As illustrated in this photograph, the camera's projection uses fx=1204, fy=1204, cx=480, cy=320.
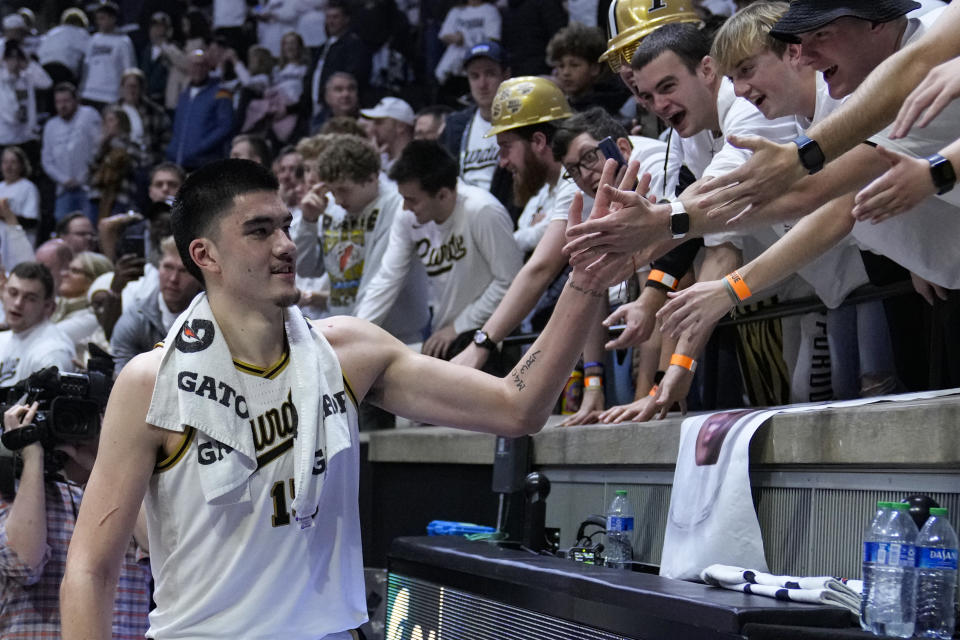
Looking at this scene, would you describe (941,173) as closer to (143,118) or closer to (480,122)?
(480,122)

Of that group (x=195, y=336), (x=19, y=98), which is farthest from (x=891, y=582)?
(x=19, y=98)

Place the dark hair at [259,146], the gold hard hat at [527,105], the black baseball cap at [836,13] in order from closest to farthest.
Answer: the black baseball cap at [836,13], the gold hard hat at [527,105], the dark hair at [259,146]

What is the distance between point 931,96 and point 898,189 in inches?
8.6

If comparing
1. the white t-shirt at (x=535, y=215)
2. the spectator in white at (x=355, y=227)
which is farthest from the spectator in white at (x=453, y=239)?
the spectator in white at (x=355, y=227)

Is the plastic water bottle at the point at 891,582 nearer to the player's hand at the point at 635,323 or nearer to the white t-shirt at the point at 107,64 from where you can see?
the player's hand at the point at 635,323

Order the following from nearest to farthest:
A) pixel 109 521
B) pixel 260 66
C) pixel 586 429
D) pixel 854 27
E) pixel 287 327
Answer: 1. pixel 109 521
2. pixel 287 327
3. pixel 854 27
4. pixel 586 429
5. pixel 260 66

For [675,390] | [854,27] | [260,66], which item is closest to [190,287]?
[675,390]

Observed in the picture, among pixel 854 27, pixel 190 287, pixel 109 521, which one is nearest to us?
pixel 109 521

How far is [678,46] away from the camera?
4.48m

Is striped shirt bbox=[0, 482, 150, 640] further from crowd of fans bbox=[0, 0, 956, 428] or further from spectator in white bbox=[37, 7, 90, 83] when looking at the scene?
spectator in white bbox=[37, 7, 90, 83]

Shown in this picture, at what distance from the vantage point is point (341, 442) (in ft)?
9.07

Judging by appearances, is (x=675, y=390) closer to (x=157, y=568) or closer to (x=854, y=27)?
(x=854, y=27)

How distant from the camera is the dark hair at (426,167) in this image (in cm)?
613

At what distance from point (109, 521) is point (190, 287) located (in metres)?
3.81
